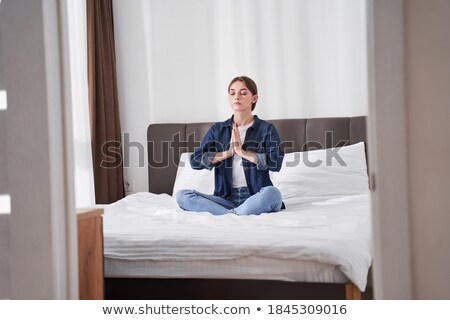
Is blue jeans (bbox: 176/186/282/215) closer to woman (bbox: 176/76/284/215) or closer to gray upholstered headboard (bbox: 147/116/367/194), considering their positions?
woman (bbox: 176/76/284/215)

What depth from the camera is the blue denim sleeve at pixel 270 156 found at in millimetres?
2975

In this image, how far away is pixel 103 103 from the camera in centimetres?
403

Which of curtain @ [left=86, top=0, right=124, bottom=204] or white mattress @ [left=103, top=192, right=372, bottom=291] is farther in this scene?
curtain @ [left=86, top=0, right=124, bottom=204]

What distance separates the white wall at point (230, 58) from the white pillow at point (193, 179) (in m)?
0.55

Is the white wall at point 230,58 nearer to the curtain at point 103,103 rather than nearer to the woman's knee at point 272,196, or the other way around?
the curtain at point 103,103

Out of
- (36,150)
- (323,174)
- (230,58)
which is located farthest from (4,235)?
(230,58)

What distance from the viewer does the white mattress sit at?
1933 millimetres

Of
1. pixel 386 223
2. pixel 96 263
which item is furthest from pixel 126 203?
pixel 386 223

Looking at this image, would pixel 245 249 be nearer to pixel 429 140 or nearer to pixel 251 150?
pixel 429 140

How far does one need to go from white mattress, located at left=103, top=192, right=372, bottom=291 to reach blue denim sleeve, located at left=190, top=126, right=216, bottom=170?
63 centimetres

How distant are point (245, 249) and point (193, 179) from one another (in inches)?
67.0

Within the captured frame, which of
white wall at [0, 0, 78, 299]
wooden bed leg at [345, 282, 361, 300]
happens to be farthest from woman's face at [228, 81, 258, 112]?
white wall at [0, 0, 78, 299]

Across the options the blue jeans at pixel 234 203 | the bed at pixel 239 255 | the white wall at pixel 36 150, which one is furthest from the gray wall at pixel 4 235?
the blue jeans at pixel 234 203
